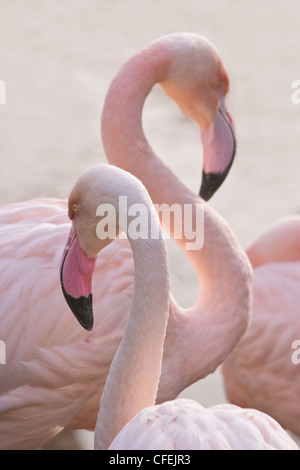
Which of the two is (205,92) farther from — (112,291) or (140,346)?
(140,346)

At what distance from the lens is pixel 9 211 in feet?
9.97

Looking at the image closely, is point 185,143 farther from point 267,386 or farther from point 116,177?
point 116,177

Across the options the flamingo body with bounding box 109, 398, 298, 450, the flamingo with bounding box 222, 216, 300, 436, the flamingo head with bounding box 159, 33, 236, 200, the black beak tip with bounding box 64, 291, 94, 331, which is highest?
the flamingo head with bounding box 159, 33, 236, 200

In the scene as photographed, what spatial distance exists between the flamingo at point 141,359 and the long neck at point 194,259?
1.94ft

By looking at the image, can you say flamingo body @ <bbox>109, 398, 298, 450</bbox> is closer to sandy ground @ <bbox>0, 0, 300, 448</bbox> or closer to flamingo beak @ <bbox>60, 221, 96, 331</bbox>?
flamingo beak @ <bbox>60, 221, 96, 331</bbox>

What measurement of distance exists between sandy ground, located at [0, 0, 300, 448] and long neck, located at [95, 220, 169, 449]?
5.12 ft

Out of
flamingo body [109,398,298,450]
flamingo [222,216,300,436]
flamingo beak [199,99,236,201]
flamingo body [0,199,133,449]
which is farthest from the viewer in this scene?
flamingo [222,216,300,436]

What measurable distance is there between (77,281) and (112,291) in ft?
1.59

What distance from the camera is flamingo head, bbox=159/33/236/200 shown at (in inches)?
115

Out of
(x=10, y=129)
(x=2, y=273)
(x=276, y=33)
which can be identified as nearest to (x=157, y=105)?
(x=10, y=129)

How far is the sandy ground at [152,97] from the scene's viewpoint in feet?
17.0

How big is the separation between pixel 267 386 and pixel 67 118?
10.6 feet

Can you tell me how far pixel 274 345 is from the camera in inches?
124

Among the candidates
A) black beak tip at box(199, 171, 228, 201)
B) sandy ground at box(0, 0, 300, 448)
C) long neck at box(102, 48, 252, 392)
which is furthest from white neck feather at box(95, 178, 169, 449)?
sandy ground at box(0, 0, 300, 448)
